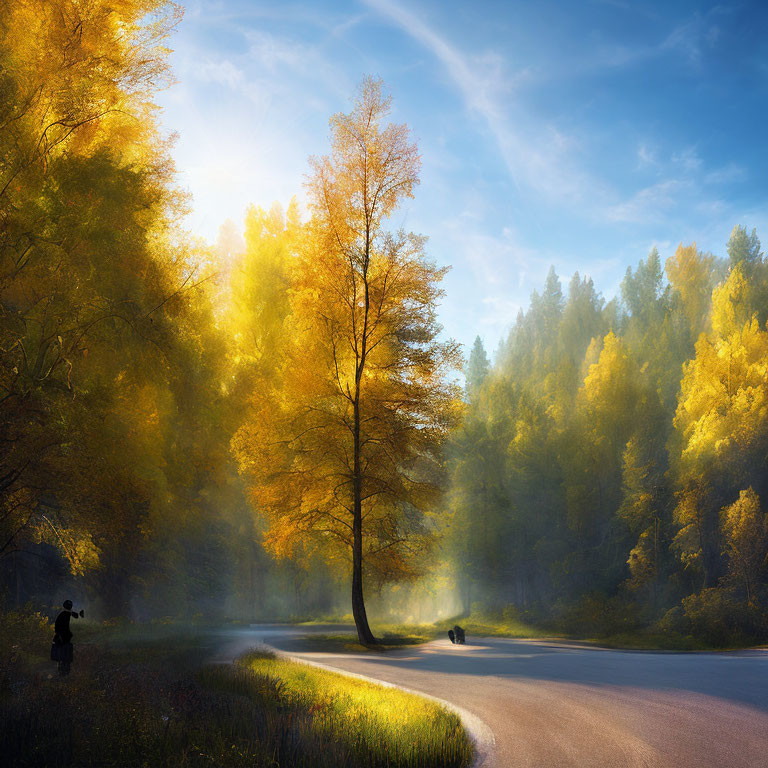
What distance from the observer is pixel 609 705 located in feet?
25.3

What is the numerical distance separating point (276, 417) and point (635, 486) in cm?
2286

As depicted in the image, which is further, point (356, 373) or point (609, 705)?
point (356, 373)

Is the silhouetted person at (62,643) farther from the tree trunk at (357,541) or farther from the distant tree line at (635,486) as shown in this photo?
the distant tree line at (635,486)

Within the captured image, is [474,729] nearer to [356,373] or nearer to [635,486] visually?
[356,373]

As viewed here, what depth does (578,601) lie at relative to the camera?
37062 mm

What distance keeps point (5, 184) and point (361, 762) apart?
962 centimetres

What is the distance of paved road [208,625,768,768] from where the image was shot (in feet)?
19.0

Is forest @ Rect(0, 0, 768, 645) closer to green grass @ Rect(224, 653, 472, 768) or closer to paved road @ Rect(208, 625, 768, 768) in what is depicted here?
green grass @ Rect(224, 653, 472, 768)

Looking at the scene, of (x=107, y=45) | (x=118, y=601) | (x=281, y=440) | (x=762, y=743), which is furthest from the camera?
(x=118, y=601)

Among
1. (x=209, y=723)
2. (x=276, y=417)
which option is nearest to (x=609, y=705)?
(x=209, y=723)

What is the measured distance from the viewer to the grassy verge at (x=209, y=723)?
549 centimetres

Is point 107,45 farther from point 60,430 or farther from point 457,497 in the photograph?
point 457,497

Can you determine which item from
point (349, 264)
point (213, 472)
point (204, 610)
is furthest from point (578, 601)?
point (349, 264)

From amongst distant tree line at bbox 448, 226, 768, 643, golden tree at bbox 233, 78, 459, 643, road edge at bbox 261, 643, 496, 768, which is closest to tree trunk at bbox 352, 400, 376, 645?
golden tree at bbox 233, 78, 459, 643
